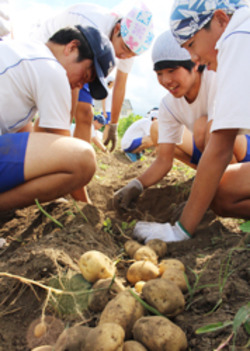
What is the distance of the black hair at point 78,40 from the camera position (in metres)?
2.08

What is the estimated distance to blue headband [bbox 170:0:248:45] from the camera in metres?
1.59

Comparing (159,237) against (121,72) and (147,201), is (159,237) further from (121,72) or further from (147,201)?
(121,72)

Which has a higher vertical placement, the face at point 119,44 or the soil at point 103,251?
the face at point 119,44

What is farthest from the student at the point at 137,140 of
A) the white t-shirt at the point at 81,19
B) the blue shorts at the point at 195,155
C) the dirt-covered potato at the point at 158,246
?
the dirt-covered potato at the point at 158,246

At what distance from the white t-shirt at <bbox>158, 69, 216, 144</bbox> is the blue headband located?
29.3 inches

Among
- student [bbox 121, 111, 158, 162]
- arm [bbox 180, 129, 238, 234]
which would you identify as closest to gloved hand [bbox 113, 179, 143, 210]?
arm [bbox 180, 129, 238, 234]

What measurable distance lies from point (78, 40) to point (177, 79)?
0.80 metres

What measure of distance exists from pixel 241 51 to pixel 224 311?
1113 millimetres

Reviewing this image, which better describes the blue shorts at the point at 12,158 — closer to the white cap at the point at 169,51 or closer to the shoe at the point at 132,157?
the white cap at the point at 169,51

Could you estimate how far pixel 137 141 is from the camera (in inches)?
203

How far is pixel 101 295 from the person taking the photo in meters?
1.18

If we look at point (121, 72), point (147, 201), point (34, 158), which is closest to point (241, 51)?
point (34, 158)

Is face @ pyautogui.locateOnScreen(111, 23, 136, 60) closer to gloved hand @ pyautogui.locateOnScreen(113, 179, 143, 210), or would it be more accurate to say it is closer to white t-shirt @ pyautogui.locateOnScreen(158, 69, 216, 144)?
white t-shirt @ pyautogui.locateOnScreen(158, 69, 216, 144)

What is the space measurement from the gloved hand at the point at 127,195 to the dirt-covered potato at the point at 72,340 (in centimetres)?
169
